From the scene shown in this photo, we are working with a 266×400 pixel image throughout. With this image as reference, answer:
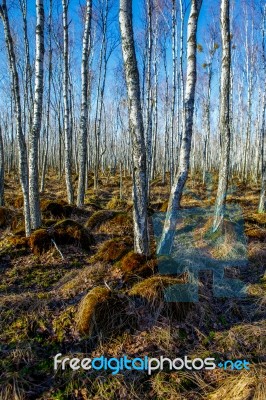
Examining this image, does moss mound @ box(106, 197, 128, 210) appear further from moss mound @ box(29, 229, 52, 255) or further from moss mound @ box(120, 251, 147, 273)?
moss mound @ box(120, 251, 147, 273)

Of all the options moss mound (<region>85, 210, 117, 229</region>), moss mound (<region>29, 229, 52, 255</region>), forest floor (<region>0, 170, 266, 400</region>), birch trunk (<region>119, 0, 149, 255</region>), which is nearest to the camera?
forest floor (<region>0, 170, 266, 400</region>)

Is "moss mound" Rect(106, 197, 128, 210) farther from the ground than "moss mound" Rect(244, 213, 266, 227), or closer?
farther from the ground

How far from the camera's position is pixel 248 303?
3.82m

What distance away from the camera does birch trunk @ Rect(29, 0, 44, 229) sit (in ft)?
17.9

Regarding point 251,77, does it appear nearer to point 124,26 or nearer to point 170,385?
point 124,26

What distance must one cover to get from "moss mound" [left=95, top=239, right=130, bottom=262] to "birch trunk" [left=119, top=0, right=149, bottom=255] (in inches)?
15.8

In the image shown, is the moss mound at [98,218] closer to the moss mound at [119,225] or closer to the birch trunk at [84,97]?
the moss mound at [119,225]

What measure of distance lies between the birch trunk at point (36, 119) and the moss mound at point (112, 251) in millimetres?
1789

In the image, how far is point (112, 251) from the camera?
16.1 feet

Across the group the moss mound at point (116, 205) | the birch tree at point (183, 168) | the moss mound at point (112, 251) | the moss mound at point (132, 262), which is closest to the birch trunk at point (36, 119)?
the moss mound at point (112, 251)

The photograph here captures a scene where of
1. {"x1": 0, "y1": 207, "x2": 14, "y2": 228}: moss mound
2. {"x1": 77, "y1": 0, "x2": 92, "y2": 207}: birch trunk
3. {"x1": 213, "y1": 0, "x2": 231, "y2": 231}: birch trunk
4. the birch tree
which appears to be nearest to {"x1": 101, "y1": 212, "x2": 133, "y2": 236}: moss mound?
the birch tree

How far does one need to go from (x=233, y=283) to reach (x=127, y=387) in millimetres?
2436

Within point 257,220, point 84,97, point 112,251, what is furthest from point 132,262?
point 84,97

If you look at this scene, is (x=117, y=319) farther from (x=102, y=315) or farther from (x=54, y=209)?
(x=54, y=209)
